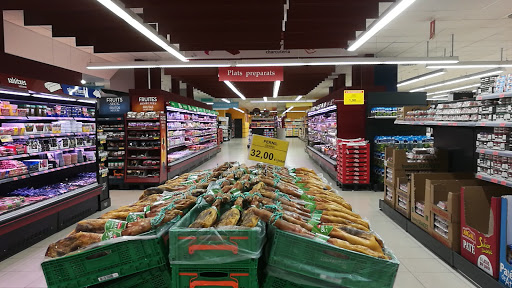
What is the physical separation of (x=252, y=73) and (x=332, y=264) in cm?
793

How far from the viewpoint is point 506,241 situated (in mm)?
3064

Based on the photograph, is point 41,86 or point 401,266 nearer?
point 401,266

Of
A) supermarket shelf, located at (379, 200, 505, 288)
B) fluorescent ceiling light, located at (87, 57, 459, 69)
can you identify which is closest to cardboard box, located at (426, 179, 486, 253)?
supermarket shelf, located at (379, 200, 505, 288)

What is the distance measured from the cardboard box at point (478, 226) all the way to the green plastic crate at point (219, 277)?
8.84 feet

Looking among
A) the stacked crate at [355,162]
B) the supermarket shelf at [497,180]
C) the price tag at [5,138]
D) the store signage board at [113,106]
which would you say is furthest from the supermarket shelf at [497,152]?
the store signage board at [113,106]

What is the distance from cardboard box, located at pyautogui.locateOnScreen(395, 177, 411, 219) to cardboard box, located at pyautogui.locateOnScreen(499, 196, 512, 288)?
82.4 inches

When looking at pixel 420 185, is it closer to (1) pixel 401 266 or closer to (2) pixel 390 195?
(2) pixel 390 195

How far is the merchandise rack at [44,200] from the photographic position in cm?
440

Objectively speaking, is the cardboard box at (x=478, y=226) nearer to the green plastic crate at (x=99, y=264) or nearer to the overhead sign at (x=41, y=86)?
the green plastic crate at (x=99, y=264)

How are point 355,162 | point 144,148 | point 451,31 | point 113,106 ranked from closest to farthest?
point 355,162, point 451,31, point 144,148, point 113,106

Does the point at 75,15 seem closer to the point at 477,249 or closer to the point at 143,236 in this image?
the point at 143,236

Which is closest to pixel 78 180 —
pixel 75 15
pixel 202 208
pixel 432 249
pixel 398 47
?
pixel 75 15

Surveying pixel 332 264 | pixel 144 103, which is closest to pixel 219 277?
pixel 332 264

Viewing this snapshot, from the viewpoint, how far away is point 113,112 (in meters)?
9.18
